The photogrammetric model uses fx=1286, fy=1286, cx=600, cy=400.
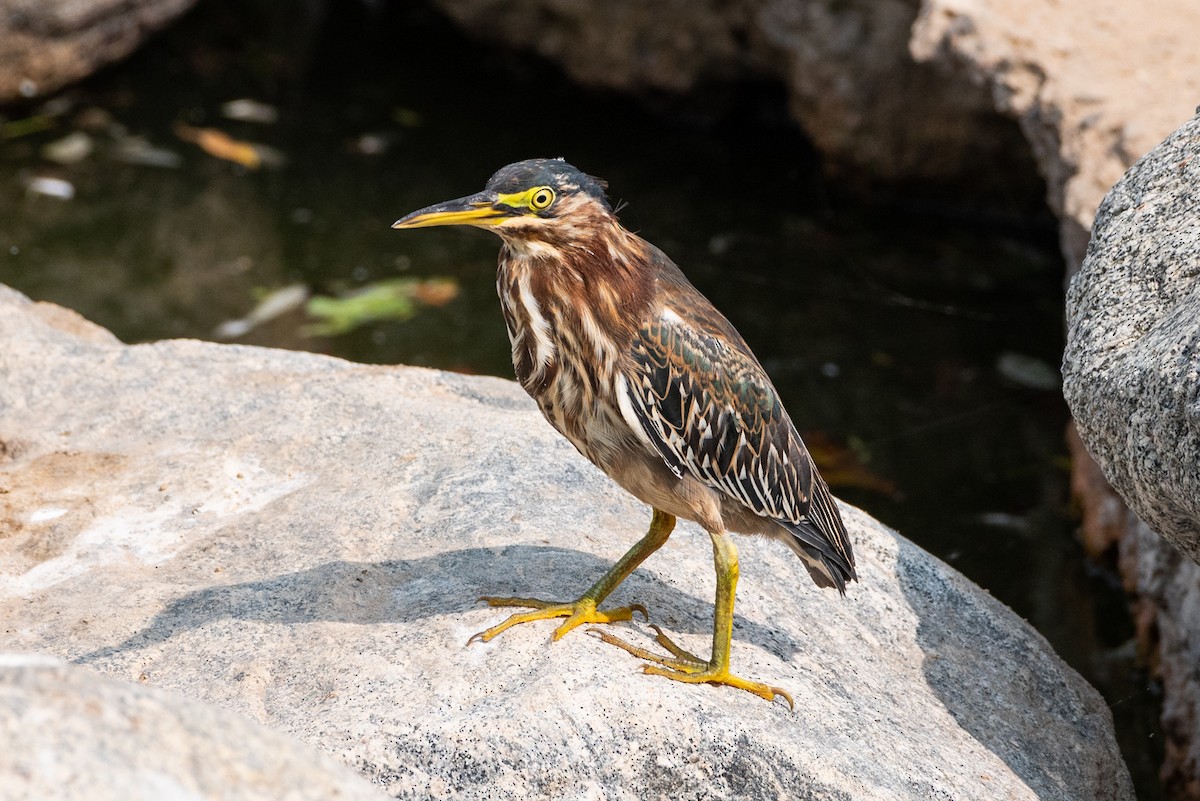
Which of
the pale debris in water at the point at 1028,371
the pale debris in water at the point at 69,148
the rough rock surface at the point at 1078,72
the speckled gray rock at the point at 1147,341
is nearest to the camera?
the speckled gray rock at the point at 1147,341

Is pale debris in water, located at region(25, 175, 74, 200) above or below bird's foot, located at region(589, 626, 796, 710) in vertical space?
below

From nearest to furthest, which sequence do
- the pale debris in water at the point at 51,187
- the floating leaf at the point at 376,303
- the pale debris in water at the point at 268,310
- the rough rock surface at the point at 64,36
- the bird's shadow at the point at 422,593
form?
the bird's shadow at the point at 422,593 < the pale debris in water at the point at 268,310 < the floating leaf at the point at 376,303 < the pale debris in water at the point at 51,187 < the rough rock surface at the point at 64,36

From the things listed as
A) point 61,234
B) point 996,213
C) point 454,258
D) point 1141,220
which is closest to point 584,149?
point 454,258

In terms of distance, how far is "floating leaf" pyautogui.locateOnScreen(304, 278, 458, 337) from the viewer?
7977 mm

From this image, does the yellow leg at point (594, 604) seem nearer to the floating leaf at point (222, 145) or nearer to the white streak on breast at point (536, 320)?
the white streak on breast at point (536, 320)

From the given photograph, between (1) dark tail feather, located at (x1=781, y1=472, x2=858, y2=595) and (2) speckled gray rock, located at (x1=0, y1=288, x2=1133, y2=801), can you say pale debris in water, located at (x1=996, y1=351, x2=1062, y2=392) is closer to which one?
(2) speckled gray rock, located at (x1=0, y1=288, x2=1133, y2=801)

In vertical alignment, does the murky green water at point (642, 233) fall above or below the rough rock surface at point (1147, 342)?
below

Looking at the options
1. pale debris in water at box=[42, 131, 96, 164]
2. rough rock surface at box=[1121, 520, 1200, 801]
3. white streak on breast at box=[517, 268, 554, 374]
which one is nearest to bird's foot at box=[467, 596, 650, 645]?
white streak on breast at box=[517, 268, 554, 374]

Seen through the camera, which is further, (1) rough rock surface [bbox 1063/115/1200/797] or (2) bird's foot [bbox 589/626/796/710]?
(2) bird's foot [bbox 589/626/796/710]

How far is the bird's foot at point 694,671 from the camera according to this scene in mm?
3693

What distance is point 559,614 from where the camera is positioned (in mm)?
3898

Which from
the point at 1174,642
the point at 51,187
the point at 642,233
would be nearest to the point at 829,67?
the point at 642,233

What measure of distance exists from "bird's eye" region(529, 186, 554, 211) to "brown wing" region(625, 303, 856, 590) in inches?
17.7

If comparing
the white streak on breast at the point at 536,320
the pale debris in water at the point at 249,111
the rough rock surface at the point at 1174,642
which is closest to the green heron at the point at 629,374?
the white streak on breast at the point at 536,320
